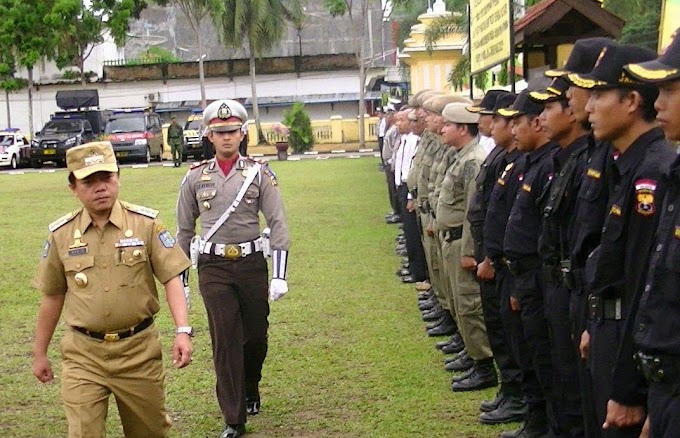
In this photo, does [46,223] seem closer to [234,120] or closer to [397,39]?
[234,120]

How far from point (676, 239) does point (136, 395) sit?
288 centimetres

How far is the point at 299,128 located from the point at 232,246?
43604mm

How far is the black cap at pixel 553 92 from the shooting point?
236 inches

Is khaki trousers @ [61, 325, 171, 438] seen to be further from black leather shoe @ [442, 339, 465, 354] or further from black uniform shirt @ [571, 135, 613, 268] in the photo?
black leather shoe @ [442, 339, 465, 354]

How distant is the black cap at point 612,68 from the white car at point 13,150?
135ft

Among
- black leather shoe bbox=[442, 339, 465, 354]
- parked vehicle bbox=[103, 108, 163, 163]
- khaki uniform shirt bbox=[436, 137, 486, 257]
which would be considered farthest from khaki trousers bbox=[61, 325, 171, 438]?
parked vehicle bbox=[103, 108, 163, 163]

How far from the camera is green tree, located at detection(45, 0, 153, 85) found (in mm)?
51125

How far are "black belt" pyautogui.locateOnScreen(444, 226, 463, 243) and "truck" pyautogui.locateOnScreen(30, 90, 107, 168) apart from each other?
33.9 metres

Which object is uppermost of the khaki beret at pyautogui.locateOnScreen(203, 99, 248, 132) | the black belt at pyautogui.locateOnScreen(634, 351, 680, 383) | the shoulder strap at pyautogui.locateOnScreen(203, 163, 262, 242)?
the khaki beret at pyautogui.locateOnScreen(203, 99, 248, 132)

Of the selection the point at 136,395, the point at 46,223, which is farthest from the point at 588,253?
the point at 46,223

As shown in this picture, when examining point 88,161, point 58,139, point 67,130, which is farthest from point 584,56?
point 67,130

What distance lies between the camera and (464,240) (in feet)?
27.7

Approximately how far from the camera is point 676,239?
379 centimetres

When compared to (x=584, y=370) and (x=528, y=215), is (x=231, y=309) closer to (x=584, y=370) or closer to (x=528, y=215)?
(x=528, y=215)
